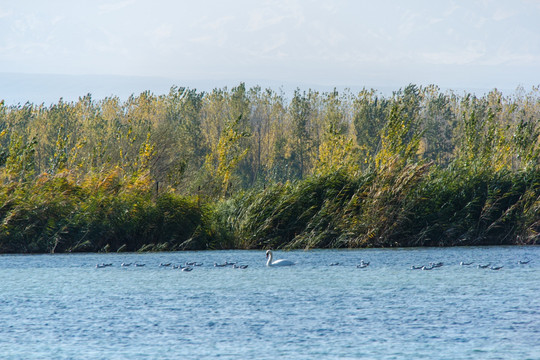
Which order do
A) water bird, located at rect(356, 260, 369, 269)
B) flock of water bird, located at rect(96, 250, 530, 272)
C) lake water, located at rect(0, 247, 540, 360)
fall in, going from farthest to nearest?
water bird, located at rect(356, 260, 369, 269) < flock of water bird, located at rect(96, 250, 530, 272) < lake water, located at rect(0, 247, 540, 360)

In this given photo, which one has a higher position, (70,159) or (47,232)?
(70,159)

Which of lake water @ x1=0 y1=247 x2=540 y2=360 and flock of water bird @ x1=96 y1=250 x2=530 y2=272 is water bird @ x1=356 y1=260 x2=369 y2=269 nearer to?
flock of water bird @ x1=96 y1=250 x2=530 y2=272

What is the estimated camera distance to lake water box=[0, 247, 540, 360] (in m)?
12.3

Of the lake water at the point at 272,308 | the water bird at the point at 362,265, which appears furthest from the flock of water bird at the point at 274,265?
the lake water at the point at 272,308

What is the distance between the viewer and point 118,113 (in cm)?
9469

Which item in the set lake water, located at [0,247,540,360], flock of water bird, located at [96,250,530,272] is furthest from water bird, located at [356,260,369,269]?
lake water, located at [0,247,540,360]

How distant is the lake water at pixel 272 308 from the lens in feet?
40.5

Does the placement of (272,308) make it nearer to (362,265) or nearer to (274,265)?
(274,265)

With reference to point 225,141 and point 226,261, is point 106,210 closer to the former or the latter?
point 226,261

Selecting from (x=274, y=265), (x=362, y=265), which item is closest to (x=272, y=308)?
(x=274, y=265)

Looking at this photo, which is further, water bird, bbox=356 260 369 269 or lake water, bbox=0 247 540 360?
water bird, bbox=356 260 369 269

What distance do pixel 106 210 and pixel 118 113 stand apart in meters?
69.9

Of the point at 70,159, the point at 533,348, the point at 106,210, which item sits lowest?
the point at 533,348

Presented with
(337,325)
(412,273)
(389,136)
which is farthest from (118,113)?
(337,325)
